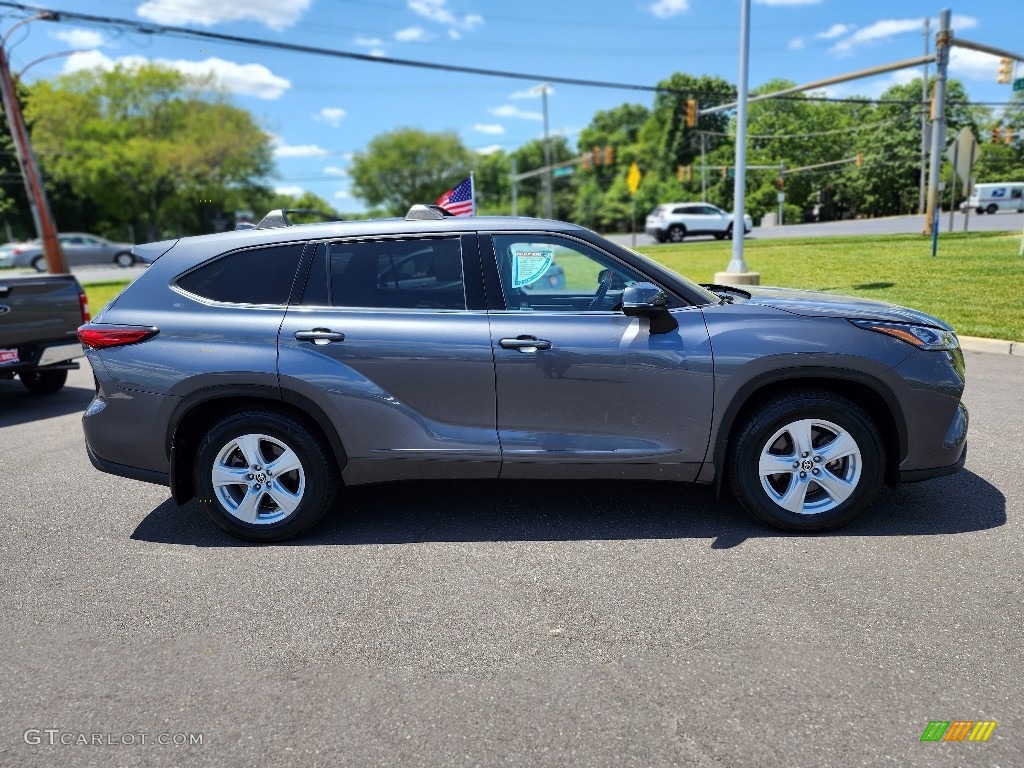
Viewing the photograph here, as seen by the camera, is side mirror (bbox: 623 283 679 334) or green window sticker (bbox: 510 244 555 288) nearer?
side mirror (bbox: 623 283 679 334)

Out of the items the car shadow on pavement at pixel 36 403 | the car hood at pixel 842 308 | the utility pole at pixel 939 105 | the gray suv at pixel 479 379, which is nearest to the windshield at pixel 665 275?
→ the gray suv at pixel 479 379

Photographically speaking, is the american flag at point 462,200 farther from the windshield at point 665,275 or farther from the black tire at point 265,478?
the black tire at point 265,478

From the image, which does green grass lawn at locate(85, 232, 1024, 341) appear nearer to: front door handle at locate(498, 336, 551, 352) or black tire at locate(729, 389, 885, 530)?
black tire at locate(729, 389, 885, 530)

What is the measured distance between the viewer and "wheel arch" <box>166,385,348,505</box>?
3.83 m

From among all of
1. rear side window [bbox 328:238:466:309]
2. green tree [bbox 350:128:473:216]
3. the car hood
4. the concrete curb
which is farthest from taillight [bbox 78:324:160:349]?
green tree [bbox 350:128:473:216]

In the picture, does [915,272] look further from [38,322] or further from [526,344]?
[38,322]

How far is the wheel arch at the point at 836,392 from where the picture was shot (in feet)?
12.1

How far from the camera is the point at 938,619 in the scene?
9.72ft

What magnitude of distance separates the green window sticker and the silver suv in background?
30.8 metres

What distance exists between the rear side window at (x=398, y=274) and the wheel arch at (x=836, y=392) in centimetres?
150

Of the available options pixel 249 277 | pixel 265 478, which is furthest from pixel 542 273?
pixel 265 478

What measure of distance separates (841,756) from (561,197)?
96.7 metres

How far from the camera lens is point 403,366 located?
3.77 m

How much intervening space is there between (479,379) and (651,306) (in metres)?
0.92
